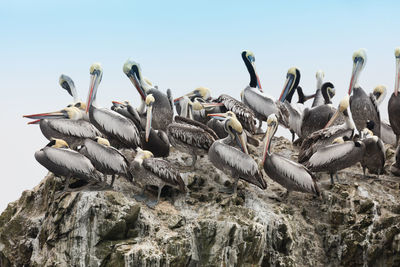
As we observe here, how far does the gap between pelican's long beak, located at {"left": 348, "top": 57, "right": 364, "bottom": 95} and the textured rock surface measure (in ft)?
9.66

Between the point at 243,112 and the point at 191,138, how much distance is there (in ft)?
6.92

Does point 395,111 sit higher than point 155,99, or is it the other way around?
point 395,111

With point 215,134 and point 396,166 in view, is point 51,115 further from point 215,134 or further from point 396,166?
point 396,166

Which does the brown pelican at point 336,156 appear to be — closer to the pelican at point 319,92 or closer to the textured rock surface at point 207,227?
the textured rock surface at point 207,227

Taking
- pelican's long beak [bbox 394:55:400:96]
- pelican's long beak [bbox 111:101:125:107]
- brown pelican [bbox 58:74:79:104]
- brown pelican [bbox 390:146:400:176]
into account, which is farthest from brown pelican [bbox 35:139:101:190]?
pelican's long beak [bbox 394:55:400:96]

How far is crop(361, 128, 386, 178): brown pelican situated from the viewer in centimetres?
1341

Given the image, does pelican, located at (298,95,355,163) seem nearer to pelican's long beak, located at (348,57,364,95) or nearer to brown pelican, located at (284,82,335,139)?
brown pelican, located at (284,82,335,139)

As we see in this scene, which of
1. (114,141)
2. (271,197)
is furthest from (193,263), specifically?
(114,141)

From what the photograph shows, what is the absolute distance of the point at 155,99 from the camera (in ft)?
47.6

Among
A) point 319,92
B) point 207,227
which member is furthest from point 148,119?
point 319,92

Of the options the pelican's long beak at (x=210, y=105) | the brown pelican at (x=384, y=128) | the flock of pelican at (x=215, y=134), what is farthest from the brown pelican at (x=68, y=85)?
the brown pelican at (x=384, y=128)

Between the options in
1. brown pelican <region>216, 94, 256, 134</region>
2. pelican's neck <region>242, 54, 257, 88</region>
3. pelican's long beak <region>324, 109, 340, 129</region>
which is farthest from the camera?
pelican's neck <region>242, 54, 257, 88</region>

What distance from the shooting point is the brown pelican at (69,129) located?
43.8 feet

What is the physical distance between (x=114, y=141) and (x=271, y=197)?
3.14m
